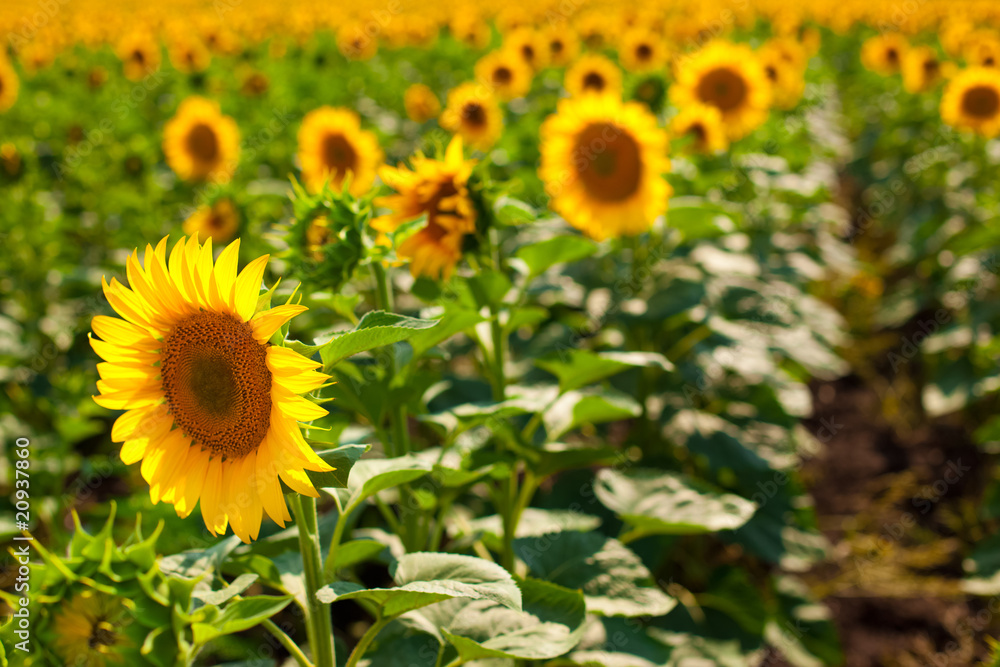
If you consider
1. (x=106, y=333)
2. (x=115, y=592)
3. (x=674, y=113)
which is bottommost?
(x=115, y=592)

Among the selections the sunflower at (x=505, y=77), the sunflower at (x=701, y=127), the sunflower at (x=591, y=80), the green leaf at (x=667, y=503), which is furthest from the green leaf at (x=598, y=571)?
the sunflower at (x=505, y=77)

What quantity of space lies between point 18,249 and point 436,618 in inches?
127

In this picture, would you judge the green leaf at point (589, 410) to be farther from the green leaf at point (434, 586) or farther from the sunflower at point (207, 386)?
the sunflower at point (207, 386)

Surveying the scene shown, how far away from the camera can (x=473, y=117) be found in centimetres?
300

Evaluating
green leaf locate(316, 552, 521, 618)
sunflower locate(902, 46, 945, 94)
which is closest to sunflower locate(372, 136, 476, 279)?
green leaf locate(316, 552, 521, 618)

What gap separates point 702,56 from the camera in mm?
4152

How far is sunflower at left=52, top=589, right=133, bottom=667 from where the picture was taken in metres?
1.06

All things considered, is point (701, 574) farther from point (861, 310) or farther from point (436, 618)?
point (861, 310)

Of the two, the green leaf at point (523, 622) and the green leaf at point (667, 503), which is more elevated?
the green leaf at point (523, 622)

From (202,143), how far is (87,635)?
13.0 ft

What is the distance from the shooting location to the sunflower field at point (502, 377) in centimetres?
113

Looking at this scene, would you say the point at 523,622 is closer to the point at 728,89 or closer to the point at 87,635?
the point at 87,635

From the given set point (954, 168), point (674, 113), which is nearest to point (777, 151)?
point (674, 113)

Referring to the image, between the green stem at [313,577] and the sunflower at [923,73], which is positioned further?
the sunflower at [923,73]
